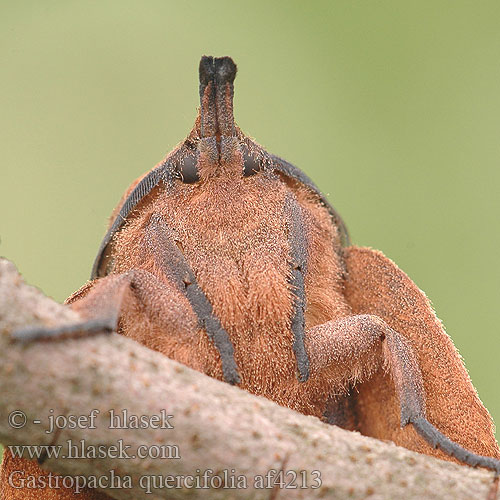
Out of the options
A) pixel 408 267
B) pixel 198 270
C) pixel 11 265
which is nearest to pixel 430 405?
pixel 198 270

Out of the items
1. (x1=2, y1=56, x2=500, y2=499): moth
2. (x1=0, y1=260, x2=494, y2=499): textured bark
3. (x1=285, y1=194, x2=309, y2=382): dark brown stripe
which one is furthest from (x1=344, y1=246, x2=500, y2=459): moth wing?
(x1=0, y1=260, x2=494, y2=499): textured bark

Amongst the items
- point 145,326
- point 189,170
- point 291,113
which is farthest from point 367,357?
point 291,113

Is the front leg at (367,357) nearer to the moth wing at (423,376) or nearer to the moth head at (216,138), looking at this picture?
the moth wing at (423,376)

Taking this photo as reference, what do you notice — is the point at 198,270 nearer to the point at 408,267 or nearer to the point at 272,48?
the point at 408,267

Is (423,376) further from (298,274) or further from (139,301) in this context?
(139,301)

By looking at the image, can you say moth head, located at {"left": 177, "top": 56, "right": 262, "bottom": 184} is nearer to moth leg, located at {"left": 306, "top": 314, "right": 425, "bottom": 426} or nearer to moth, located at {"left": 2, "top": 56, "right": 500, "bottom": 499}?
moth, located at {"left": 2, "top": 56, "right": 500, "bottom": 499}
